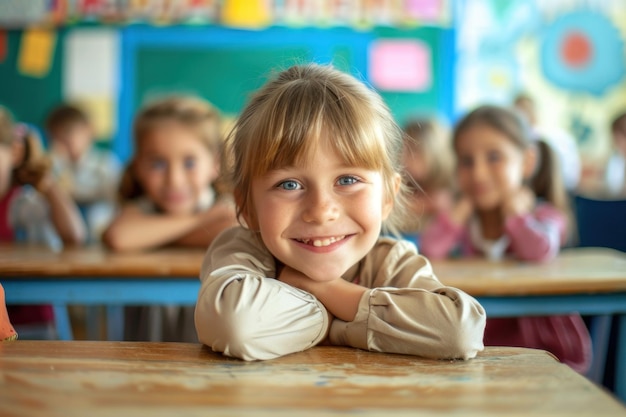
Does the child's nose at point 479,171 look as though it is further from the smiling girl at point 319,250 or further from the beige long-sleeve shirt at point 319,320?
the beige long-sleeve shirt at point 319,320

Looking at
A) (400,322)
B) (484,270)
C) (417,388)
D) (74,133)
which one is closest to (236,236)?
(400,322)

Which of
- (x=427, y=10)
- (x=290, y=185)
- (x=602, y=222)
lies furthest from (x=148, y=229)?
(x=427, y=10)

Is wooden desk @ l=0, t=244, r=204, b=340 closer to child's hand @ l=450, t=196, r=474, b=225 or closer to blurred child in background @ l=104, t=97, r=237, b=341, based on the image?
blurred child in background @ l=104, t=97, r=237, b=341

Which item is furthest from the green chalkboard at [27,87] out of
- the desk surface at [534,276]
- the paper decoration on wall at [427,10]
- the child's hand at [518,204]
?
the desk surface at [534,276]

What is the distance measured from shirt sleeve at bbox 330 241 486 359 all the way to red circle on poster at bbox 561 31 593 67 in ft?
17.8

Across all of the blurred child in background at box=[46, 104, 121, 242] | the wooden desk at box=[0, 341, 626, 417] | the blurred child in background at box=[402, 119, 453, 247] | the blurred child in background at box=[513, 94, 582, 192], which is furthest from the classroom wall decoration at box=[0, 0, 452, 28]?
the wooden desk at box=[0, 341, 626, 417]

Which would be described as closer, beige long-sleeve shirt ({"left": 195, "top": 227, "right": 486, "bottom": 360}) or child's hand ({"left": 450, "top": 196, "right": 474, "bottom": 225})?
beige long-sleeve shirt ({"left": 195, "top": 227, "right": 486, "bottom": 360})

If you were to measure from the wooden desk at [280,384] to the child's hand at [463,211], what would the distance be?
1.64 meters

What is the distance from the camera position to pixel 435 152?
3.60m

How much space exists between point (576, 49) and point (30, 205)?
4644 mm

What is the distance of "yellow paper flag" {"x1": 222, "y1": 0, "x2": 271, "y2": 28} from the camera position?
Result: 592 centimetres

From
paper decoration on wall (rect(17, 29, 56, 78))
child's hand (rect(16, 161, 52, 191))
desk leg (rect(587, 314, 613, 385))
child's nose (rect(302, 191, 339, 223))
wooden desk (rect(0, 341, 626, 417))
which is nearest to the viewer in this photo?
wooden desk (rect(0, 341, 626, 417))

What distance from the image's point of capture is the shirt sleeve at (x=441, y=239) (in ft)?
8.18

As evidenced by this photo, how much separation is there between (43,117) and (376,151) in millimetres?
5236
